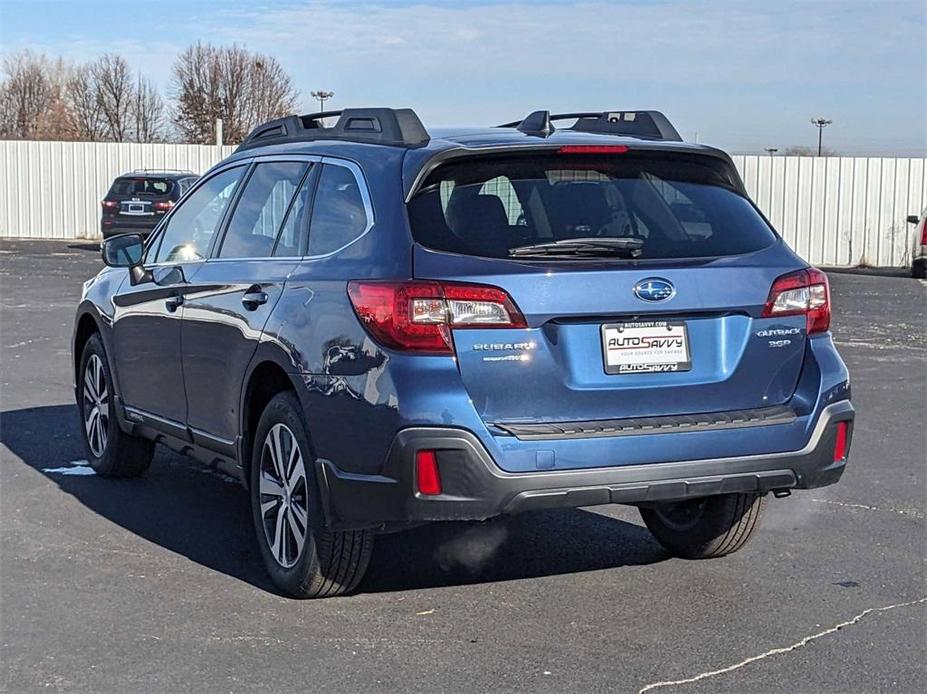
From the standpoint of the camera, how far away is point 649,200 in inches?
204

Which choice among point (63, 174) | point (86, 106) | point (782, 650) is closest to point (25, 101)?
point (86, 106)

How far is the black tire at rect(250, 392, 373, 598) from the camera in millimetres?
5121

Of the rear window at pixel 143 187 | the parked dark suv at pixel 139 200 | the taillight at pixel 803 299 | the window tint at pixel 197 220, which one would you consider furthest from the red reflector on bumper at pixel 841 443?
the rear window at pixel 143 187

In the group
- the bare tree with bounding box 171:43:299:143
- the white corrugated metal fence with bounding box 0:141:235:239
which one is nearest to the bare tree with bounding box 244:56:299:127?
the bare tree with bounding box 171:43:299:143

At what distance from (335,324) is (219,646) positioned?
46.5 inches

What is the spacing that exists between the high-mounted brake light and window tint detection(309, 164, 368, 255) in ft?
2.54

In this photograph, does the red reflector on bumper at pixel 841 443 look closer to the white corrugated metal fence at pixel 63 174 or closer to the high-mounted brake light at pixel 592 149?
the high-mounted brake light at pixel 592 149

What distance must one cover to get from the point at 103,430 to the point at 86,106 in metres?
66.5

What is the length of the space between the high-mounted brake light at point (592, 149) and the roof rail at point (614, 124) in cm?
42

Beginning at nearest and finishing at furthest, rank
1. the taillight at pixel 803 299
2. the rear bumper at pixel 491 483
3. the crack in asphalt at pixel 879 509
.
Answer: the rear bumper at pixel 491 483 < the taillight at pixel 803 299 < the crack in asphalt at pixel 879 509

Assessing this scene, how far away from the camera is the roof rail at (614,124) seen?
18.7 ft

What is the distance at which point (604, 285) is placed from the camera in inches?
188

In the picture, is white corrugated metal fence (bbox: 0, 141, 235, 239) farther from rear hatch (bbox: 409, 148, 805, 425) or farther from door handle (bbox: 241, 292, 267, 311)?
rear hatch (bbox: 409, 148, 805, 425)

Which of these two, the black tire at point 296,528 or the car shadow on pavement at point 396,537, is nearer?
the black tire at point 296,528
